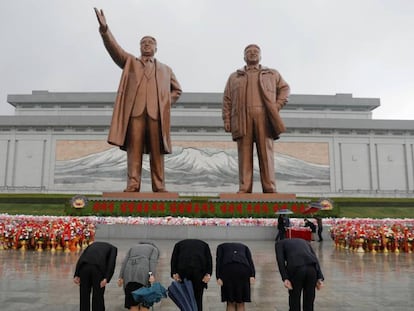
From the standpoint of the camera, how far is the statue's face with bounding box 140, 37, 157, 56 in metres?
11.5

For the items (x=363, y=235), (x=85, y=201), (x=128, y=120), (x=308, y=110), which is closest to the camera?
(x=363, y=235)

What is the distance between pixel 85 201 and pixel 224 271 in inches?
391

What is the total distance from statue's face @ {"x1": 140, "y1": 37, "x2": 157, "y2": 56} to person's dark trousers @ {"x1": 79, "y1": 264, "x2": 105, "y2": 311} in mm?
9176

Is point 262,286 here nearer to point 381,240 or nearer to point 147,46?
point 381,240

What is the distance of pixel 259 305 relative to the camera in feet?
12.6

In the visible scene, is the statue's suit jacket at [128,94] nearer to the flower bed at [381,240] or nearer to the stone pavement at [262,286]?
the stone pavement at [262,286]

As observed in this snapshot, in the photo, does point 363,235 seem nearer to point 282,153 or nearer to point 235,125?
point 235,125

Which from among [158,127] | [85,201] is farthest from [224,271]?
[85,201]

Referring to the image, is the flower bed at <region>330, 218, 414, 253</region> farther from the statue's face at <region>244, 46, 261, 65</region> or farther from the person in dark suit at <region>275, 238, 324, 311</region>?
the person in dark suit at <region>275, 238, 324, 311</region>

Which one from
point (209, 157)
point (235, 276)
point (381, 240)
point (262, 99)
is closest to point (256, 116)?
point (262, 99)

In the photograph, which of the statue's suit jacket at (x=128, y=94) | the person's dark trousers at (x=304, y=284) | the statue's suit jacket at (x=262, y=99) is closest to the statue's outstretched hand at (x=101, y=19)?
the statue's suit jacket at (x=128, y=94)

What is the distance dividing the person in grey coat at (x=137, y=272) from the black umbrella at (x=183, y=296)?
189mm

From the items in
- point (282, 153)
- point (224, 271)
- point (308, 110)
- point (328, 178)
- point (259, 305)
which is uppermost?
point (308, 110)

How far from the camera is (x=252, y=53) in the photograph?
11672 millimetres
